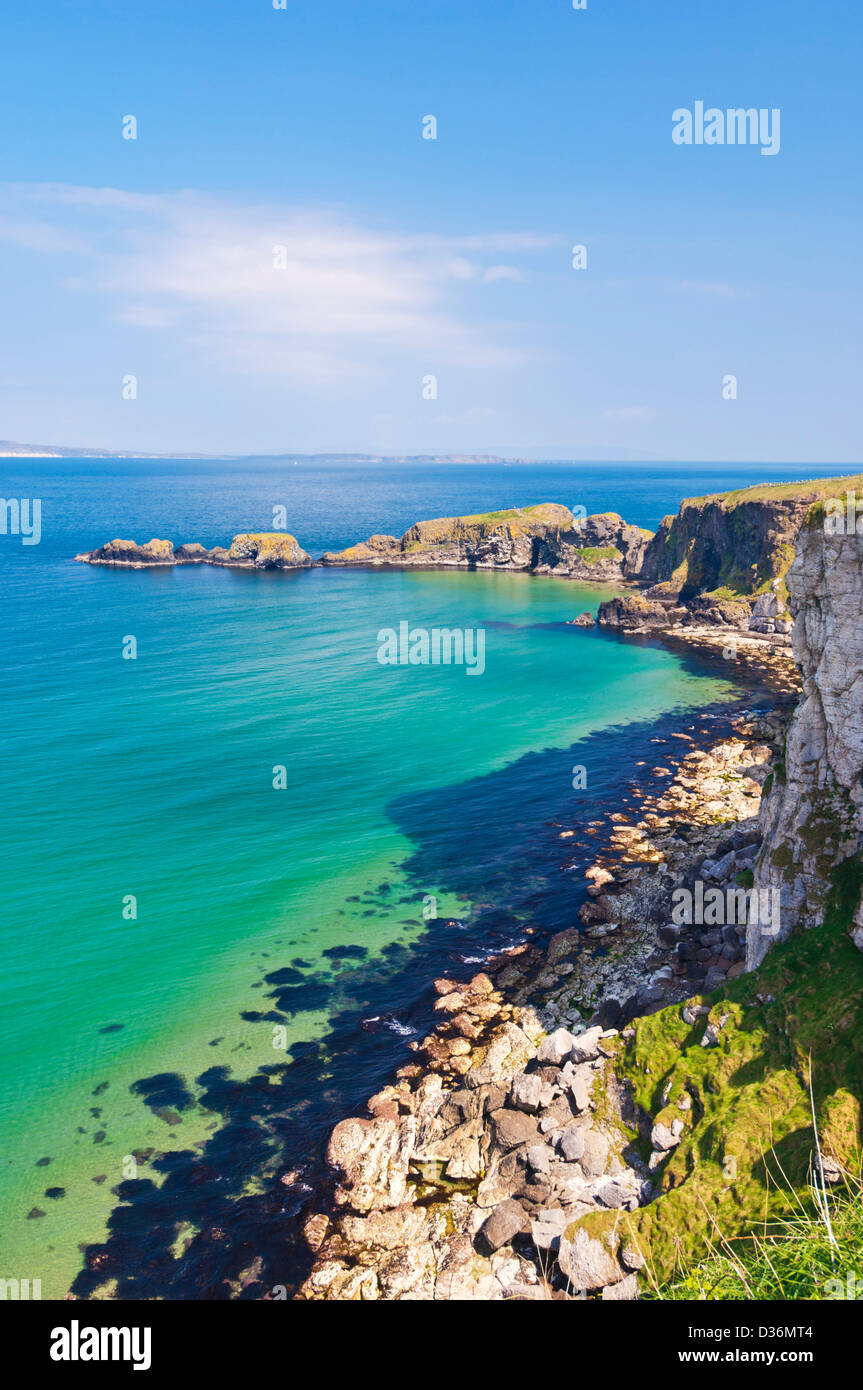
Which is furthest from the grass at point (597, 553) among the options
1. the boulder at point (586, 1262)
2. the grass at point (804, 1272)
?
the grass at point (804, 1272)

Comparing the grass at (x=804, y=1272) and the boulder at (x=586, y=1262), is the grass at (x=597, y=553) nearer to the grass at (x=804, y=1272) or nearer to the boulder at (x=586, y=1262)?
the boulder at (x=586, y=1262)

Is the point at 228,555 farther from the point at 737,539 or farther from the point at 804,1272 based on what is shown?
the point at 804,1272

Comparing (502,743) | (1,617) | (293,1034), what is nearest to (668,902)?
(293,1034)

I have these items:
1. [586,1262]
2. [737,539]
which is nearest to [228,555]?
[737,539]

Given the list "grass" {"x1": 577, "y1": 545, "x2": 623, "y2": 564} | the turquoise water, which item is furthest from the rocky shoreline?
"grass" {"x1": 577, "y1": 545, "x2": 623, "y2": 564}

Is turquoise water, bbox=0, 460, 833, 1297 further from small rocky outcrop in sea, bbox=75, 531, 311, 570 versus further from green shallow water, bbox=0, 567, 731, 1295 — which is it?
small rocky outcrop in sea, bbox=75, 531, 311, 570

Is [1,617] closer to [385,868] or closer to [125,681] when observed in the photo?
[125,681]
